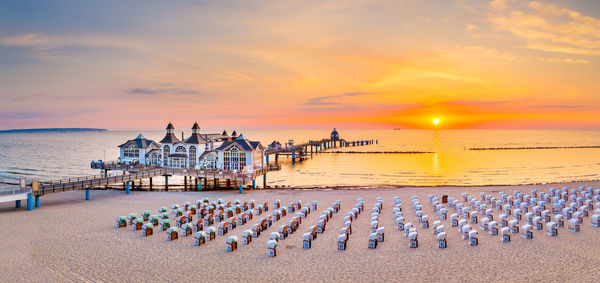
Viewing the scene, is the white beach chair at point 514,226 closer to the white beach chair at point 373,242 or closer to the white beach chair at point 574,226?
the white beach chair at point 574,226

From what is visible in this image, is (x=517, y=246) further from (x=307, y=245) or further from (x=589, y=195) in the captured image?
(x=589, y=195)

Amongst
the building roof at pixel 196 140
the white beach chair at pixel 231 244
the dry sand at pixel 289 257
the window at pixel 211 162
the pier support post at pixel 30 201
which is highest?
the building roof at pixel 196 140

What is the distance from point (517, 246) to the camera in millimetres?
17703

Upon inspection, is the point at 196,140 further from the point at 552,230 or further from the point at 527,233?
the point at 552,230

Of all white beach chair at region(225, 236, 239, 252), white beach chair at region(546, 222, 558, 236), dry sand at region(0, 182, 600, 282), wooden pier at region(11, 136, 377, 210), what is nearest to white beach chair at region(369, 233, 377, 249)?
dry sand at region(0, 182, 600, 282)

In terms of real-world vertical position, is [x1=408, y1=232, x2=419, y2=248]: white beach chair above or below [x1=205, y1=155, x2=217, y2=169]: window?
below

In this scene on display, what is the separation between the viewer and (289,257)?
16.7 meters

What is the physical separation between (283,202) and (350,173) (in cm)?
2885

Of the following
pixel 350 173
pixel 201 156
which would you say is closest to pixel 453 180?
pixel 350 173

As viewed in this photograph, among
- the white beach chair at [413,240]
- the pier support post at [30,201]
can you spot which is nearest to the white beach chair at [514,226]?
the white beach chair at [413,240]

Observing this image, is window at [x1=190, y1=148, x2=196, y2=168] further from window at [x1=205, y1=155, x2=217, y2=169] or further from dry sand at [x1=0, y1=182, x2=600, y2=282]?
dry sand at [x1=0, y1=182, x2=600, y2=282]

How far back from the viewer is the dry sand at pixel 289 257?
1466cm

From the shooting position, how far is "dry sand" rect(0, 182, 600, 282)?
14656 millimetres

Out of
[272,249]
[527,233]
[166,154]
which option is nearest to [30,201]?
[166,154]
